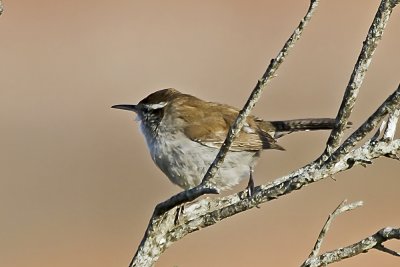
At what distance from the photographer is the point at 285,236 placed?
451 inches

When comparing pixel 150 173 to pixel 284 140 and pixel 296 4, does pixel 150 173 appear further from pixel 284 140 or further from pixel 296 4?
pixel 296 4

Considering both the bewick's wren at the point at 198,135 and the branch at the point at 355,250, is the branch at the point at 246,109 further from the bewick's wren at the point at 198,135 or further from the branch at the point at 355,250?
the bewick's wren at the point at 198,135

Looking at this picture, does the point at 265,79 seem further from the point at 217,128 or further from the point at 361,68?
the point at 217,128

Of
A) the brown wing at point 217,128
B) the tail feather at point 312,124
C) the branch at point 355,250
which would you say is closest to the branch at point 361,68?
the branch at point 355,250

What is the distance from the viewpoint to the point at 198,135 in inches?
259

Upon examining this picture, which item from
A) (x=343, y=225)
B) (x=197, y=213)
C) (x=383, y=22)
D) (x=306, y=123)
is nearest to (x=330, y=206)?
(x=343, y=225)

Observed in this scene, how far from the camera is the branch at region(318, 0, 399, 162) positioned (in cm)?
335

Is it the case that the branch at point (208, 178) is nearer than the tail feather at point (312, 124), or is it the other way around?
the branch at point (208, 178)

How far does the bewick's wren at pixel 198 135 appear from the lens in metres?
6.38

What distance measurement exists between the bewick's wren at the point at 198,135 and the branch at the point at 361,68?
2.76 meters

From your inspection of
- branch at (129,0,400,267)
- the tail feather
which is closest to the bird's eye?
the tail feather

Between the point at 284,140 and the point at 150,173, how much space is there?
206cm

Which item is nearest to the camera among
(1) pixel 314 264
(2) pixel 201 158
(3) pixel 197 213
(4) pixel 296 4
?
(1) pixel 314 264

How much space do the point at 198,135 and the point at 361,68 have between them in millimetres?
3256
